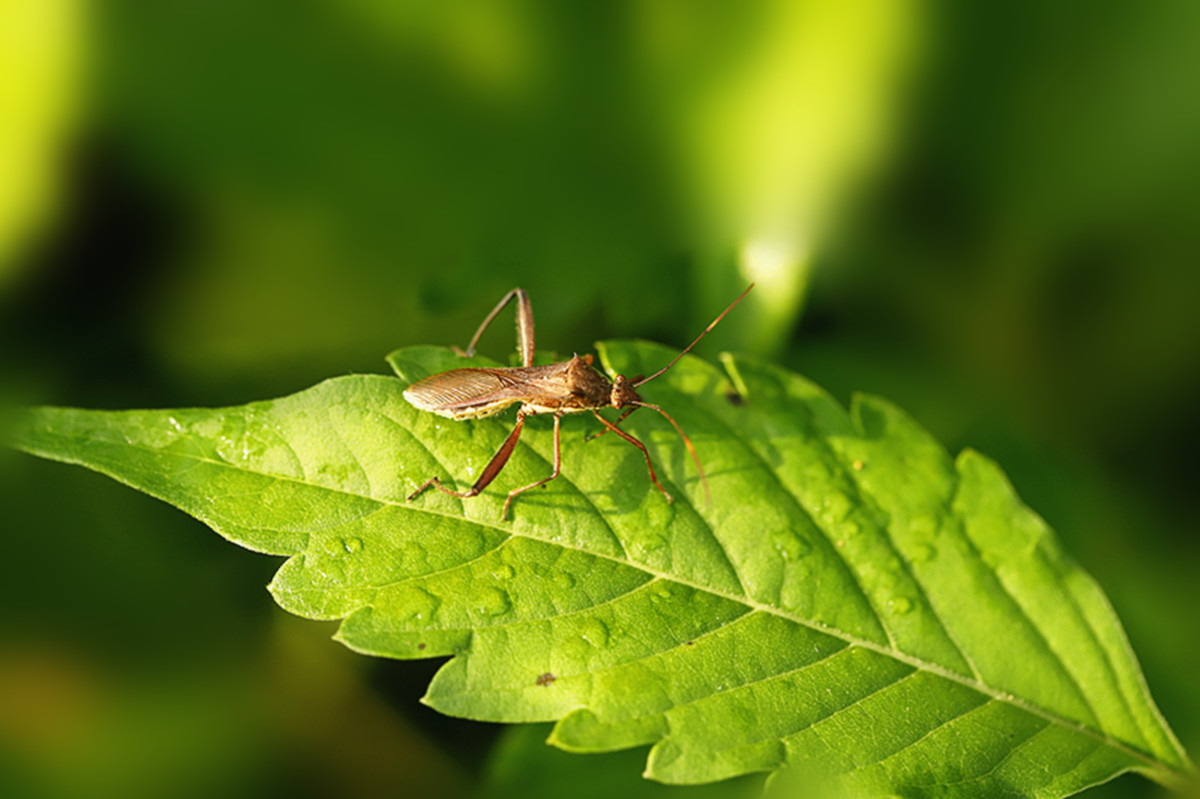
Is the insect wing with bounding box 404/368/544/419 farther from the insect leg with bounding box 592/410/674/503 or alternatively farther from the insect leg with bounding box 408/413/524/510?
the insect leg with bounding box 592/410/674/503

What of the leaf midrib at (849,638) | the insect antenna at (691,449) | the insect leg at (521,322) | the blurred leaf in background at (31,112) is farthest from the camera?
the insect leg at (521,322)

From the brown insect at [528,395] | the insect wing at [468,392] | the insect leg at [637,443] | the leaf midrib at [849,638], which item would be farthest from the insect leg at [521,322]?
the leaf midrib at [849,638]

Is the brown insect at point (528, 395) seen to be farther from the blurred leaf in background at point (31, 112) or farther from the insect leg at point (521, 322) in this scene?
the blurred leaf in background at point (31, 112)

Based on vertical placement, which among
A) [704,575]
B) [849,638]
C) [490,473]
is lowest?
[849,638]

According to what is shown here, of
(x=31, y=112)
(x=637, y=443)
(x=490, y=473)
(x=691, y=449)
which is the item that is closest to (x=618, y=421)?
(x=637, y=443)

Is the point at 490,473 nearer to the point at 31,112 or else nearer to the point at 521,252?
the point at 521,252

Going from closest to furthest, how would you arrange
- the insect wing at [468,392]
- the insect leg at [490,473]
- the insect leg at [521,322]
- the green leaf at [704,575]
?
the green leaf at [704,575] < the insect leg at [490,473] < the insect wing at [468,392] < the insect leg at [521,322]

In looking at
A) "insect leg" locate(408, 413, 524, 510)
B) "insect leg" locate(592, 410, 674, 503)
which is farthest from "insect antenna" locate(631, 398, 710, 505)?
"insect leg" locate(408, 413, 524, 510)
